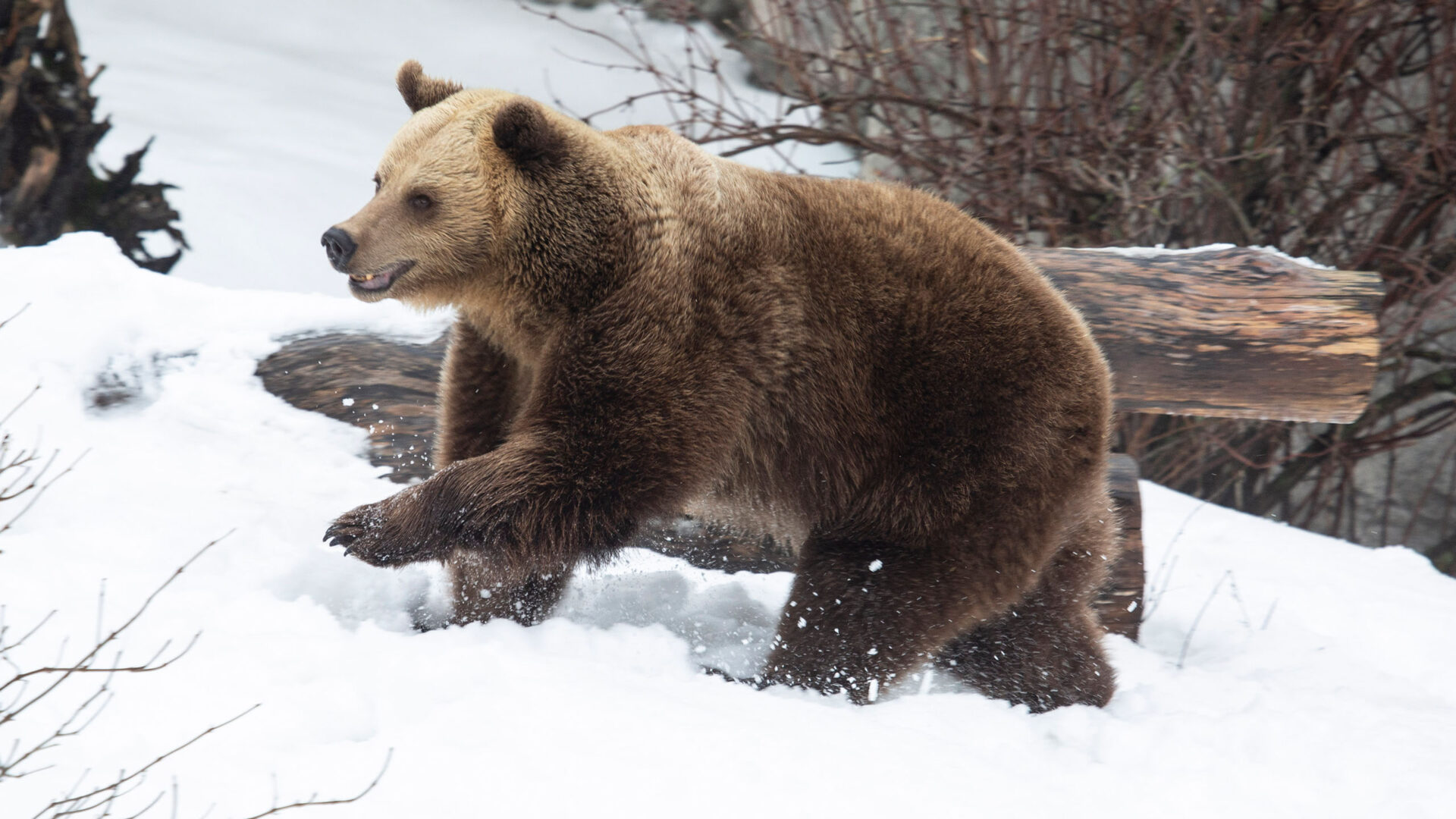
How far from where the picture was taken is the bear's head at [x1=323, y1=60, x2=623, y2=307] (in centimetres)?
294

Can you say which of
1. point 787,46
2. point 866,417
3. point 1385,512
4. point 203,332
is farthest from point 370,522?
point 1385,512

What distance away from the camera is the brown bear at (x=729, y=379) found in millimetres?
2844

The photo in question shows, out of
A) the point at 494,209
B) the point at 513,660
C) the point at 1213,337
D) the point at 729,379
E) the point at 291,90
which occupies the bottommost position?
the point at 291,90

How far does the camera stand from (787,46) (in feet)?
20.2

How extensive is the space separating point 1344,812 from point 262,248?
1021 centimetres

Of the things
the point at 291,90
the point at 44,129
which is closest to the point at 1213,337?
the point at 44,129

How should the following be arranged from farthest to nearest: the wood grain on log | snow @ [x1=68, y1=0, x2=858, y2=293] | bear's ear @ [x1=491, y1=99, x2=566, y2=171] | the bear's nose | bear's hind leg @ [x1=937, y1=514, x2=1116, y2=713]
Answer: snow @ [x1=68, y1=0, x2=858, y2=293] → the wood grain on log → bear's hind leg @ [x1=937, y1=514, x2=1116, y2=713] → bear's ear @ [x1=491, y1=99, x2=566, y2=171] → the bear's nose

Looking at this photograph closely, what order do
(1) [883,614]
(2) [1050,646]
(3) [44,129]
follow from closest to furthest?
(1) [883,614] < (2) [1050,646] < (3) [44,129]

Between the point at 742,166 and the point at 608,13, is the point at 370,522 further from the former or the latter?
the point at 608,13

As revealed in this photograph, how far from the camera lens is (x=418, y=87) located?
128 inches

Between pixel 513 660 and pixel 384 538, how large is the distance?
1.70ft

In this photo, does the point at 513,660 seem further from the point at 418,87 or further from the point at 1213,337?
the point at 1213,337

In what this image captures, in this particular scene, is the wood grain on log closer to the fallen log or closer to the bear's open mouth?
the fallen log

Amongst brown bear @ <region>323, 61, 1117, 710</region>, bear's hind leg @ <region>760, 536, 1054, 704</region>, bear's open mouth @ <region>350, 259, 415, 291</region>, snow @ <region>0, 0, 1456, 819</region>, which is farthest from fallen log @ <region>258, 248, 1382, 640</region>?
bear's open mouth @ <region>350, 259, 415, 291</region>
